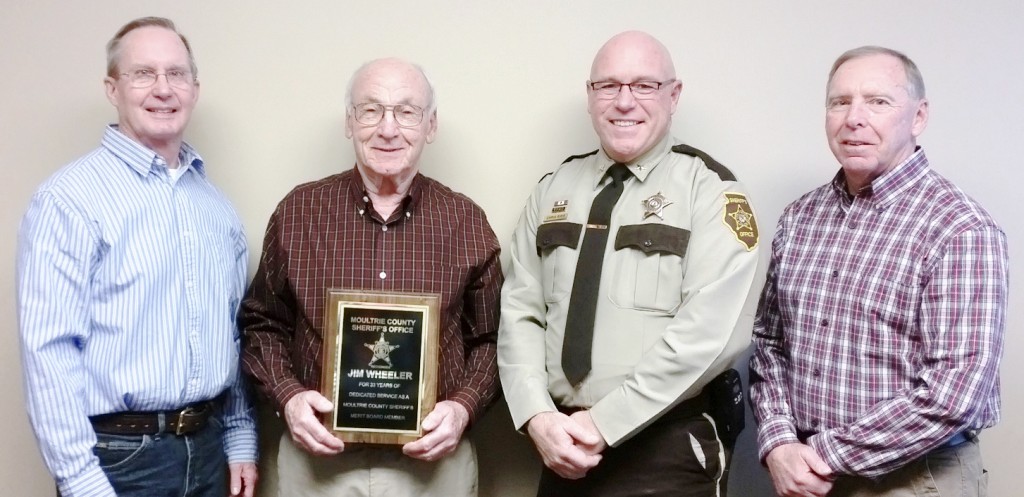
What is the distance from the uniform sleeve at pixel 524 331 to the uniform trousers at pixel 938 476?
815mm

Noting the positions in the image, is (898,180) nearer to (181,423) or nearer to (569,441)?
(569,441)

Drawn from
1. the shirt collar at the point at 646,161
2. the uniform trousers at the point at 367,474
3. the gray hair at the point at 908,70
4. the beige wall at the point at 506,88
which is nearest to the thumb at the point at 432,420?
the uniform trousers at the point at 367,474

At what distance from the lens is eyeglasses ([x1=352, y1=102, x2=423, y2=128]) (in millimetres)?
2061

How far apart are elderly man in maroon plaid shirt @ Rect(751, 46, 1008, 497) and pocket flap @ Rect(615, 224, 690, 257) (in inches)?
13.0

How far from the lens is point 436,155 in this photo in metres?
2.55

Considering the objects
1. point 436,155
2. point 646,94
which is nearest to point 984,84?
point 646,94

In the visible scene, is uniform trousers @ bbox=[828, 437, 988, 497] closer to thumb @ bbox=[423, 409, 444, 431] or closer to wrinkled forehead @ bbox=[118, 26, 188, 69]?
thumb @ bbox=[423, 409, 444, 431]

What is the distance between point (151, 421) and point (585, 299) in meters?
1.10

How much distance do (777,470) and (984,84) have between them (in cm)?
144

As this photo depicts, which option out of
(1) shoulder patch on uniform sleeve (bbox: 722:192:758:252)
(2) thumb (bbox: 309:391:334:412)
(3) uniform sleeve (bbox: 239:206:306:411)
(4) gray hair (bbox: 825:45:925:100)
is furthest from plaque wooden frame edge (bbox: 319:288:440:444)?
(4) gray hair (bbox: 825:45:925:100)

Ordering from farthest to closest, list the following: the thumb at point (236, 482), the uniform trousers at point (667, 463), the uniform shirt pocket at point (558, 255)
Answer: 1. the thumb at point (236, 482)
2. the uniform shirt pocket at point (558, 255)
3. the uniform trousers at point (667, 463)

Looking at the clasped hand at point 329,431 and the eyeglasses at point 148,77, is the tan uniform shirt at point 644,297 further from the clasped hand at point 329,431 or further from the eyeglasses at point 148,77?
the eyeglasses at point 148,77

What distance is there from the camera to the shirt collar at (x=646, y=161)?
2051 mm

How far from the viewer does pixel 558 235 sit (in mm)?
2068
